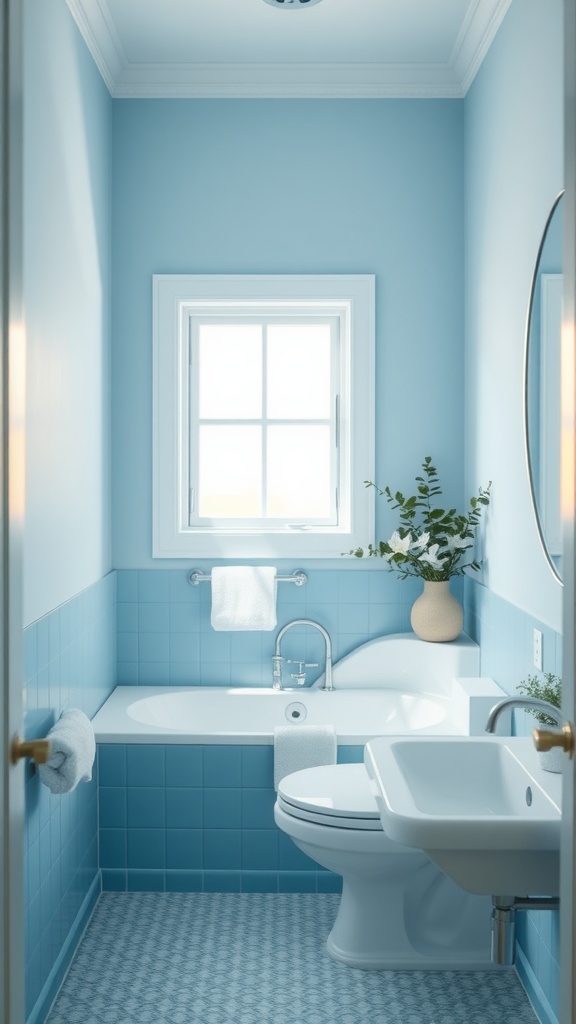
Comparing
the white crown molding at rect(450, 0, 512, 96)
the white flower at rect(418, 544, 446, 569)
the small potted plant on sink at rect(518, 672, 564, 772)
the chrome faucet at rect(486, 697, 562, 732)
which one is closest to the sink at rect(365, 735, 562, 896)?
the small potted plant on sink at rect(518, 672, 564, 772)

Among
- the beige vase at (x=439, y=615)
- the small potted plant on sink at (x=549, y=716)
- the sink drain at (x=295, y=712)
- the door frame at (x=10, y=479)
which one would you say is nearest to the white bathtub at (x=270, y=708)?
the sink drain at (x=295, y=712)

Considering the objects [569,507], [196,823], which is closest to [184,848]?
[196,823]

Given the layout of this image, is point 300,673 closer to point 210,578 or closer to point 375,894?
point 210,578

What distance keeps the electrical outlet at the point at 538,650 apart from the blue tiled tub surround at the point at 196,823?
805mm

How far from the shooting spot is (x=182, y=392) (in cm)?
364

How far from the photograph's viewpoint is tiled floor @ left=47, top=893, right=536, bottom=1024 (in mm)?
2383

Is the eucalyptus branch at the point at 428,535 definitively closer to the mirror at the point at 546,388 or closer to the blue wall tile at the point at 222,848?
the mirror at the point at 546,388

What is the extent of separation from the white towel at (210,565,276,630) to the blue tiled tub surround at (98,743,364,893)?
609mm

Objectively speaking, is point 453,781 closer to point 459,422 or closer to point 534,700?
point 534,700

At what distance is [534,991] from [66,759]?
134 centimetres

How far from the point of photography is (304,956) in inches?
105

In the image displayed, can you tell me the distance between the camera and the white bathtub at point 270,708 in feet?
11.1

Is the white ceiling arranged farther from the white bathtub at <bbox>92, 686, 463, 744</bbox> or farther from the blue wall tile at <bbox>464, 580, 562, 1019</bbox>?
the white bathtub at <bbox>92, 686, 463, 744</bbox>

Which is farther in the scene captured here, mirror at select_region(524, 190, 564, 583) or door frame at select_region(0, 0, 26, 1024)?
mirror at select_region(524, 190, 564, 583)
